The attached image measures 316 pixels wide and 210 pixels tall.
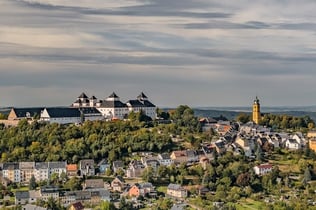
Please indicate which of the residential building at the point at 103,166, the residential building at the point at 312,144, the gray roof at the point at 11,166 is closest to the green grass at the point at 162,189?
the residential building at the point at 103,166

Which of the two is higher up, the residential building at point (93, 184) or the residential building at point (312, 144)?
the residential building at point (312, 144)

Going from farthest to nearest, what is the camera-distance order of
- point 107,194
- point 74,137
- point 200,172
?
point 74,137
point 200,172
point 107,194

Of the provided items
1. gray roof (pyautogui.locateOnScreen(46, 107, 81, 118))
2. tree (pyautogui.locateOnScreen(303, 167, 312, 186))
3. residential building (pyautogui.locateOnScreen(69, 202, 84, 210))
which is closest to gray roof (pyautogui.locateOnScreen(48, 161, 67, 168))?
residential building (pyautogui.locateOnScreen(69, 202, 84, 210))

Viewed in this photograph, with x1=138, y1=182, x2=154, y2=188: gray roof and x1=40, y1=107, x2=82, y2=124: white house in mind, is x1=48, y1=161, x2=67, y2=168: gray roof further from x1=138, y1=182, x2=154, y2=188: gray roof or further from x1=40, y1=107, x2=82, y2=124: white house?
x1=40, y1=107, x2=82, y2=124: white house

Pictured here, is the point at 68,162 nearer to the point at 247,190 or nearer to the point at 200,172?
the point at 200,172

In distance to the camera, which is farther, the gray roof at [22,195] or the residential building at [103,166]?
the residential building at [103,166]

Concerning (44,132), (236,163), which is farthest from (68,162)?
(236,163)

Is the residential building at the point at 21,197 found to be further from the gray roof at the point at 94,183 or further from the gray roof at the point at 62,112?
the gray roof at the point at 62,112
